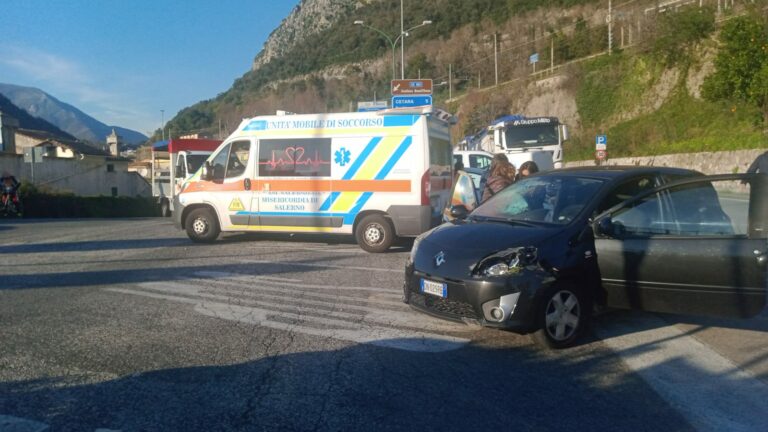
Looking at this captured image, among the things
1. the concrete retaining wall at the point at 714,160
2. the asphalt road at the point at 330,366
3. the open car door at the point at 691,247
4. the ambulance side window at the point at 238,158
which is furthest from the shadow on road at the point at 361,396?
the concrete retaining wall at the point at 714,160

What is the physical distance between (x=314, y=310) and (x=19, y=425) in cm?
325

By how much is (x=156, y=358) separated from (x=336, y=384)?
1.62m

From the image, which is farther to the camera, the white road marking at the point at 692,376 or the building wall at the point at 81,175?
the building wall at the point at 81,175

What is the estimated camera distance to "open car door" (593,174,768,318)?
5078 millimetres

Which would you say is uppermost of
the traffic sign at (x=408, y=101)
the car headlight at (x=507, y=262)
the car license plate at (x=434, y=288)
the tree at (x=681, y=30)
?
the tree at (x=681, y=30)

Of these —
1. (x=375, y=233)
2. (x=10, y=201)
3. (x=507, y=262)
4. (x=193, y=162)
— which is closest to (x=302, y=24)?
(x=10, y=201)

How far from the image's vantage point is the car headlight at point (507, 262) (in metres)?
5.05

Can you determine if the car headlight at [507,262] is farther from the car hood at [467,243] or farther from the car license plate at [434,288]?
the car license plate at [434,288]

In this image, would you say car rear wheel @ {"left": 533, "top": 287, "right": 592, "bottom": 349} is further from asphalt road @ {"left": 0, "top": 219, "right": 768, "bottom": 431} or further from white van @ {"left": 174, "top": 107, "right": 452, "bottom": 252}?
white van @ {"left": 174, "top": 107, "right": 452, "bottom": 252}

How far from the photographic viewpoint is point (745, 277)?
16.5 feet

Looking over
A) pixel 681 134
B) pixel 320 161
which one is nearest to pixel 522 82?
pixel 681 134

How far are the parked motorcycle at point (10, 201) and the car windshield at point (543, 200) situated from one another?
21.4m

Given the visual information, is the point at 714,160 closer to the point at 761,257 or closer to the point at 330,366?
the point at 761,257

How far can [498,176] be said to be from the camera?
9469 mm
